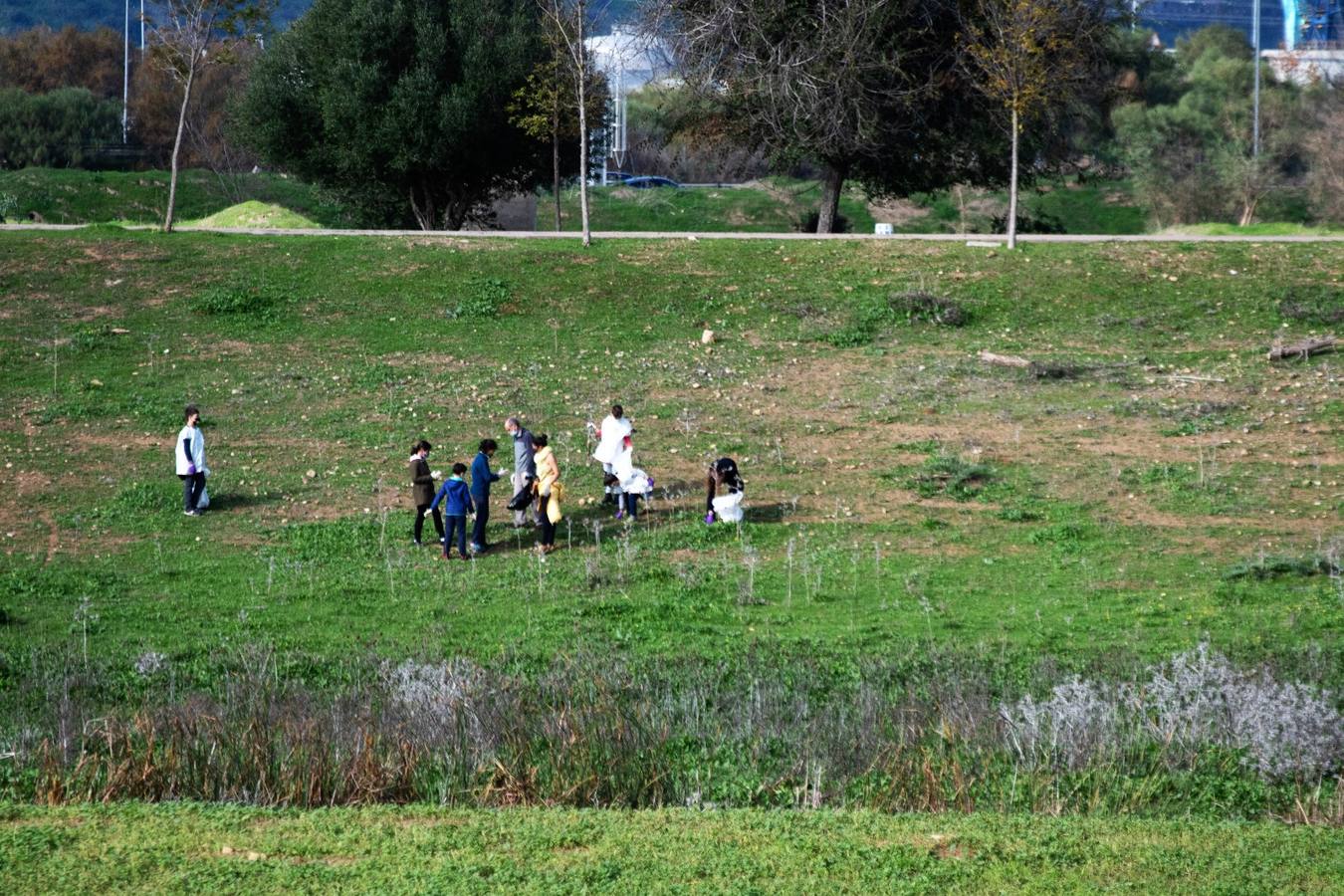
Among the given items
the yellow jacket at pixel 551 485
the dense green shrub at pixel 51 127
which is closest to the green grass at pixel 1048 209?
the dense green shrub at pixel 51 127

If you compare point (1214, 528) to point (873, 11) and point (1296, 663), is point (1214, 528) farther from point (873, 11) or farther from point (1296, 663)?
point (873, 11)

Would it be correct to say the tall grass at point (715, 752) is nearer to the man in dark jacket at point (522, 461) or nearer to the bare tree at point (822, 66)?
the man in dark jacket at point (522, 461)

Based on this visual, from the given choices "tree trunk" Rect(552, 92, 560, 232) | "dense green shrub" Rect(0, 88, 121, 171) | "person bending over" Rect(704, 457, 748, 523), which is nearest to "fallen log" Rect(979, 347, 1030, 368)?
"person bending over" Rect(704, 457, 748, 523)

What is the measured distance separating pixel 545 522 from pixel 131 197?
117 feet

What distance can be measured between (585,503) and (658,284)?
32.1ft

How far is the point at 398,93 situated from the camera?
33.5 meters

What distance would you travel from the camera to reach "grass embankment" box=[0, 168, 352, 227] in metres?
44.4

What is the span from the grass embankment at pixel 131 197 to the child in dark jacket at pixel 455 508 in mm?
26860

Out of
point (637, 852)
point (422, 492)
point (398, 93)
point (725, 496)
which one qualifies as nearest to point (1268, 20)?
point (398, 93)

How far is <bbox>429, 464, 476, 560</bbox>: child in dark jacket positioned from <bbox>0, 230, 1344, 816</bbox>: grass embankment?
26 cm

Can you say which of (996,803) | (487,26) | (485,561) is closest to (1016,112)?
(487,26)

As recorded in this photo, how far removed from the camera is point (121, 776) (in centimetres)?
836

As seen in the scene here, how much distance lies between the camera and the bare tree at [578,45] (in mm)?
29516

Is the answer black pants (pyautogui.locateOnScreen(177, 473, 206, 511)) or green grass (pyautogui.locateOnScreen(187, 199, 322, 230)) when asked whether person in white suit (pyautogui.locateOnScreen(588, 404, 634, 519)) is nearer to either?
black pants (pyautogui.locateOnScreen(177, 473, 206, 511))
